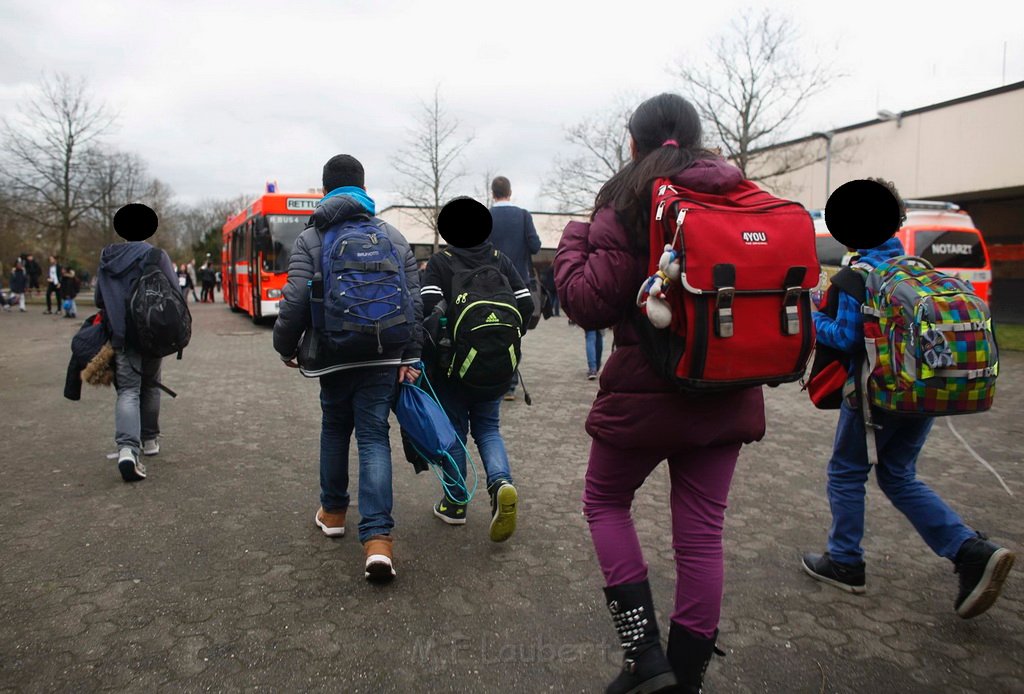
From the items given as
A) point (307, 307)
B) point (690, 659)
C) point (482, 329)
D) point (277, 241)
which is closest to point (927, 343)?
point (690, 659)

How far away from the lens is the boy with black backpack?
375cm

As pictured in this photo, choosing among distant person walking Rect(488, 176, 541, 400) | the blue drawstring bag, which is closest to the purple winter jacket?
the blue drawstring bag

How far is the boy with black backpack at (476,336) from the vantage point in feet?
12.3

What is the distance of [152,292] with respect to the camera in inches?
191

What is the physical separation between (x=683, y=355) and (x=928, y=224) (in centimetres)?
1422

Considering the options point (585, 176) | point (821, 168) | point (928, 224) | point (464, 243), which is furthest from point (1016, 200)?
point (464, 243)

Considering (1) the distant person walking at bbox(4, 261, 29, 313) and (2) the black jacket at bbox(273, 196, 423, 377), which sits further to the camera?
(1) the distant person walking at bbox(4, 261, 29, 313)

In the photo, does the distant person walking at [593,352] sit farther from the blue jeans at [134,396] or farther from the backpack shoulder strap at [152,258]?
the backpack shoulder strap at [152,258]

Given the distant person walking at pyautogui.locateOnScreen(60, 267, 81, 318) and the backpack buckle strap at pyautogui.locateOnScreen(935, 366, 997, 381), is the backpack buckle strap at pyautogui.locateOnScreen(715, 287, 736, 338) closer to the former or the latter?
the backpack buckle strap at pyautogui.locateOnScreen(935, 366, 997, 381)

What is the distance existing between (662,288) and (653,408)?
1.26 feet

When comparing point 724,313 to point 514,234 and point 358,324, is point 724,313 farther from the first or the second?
point 514,234

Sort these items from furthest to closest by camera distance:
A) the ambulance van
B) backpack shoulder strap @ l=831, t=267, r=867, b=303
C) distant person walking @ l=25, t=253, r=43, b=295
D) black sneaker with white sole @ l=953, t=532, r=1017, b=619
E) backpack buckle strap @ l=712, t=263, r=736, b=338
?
1. distant person walking @ l=25, t=253, r=43, b=295
2. the ambulance van
3. backpack shoulder strap @ l=831, t=267, r=867, b=303
4. black sneaker with white sole @ l=953, t=532, r=1017, b=619
5. backpack buckle strap @ l=712, t=263, r=736, b=338

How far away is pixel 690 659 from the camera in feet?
7.58

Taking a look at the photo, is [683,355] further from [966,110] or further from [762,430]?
[966,110]
